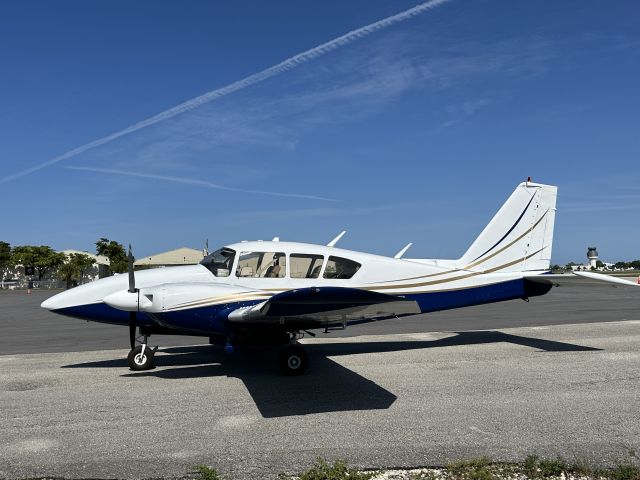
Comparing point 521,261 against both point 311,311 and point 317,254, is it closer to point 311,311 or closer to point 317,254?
point 317,254

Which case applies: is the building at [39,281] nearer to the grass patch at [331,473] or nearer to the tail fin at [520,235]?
the tail fin at [520,235]

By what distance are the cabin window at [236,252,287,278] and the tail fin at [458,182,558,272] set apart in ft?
14.4

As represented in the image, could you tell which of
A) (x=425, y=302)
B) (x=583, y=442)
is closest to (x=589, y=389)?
(x=583, y=442)

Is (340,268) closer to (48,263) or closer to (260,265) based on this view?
(260,265)

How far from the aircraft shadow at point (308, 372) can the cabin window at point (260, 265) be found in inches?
68.9

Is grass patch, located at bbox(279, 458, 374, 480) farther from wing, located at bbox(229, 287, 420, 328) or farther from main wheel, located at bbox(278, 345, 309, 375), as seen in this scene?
main wheel, located at bbox(278, 345, 309, 375)

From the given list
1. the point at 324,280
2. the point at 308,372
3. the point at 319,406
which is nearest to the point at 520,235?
the point at 324,280

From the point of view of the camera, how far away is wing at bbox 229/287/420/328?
6605 mm

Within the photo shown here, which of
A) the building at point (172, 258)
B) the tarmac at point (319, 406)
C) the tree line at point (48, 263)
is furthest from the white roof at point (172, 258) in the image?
the tarmac at point (319, 406)

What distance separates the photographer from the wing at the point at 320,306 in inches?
260

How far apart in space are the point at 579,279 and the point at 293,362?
20.4 ft

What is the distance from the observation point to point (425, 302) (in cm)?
1035

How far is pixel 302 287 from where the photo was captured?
374 inches

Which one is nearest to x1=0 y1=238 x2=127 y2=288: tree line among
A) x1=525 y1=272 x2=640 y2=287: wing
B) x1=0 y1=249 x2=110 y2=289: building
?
x1=0 y1=249 x2=110 y2=289: building
